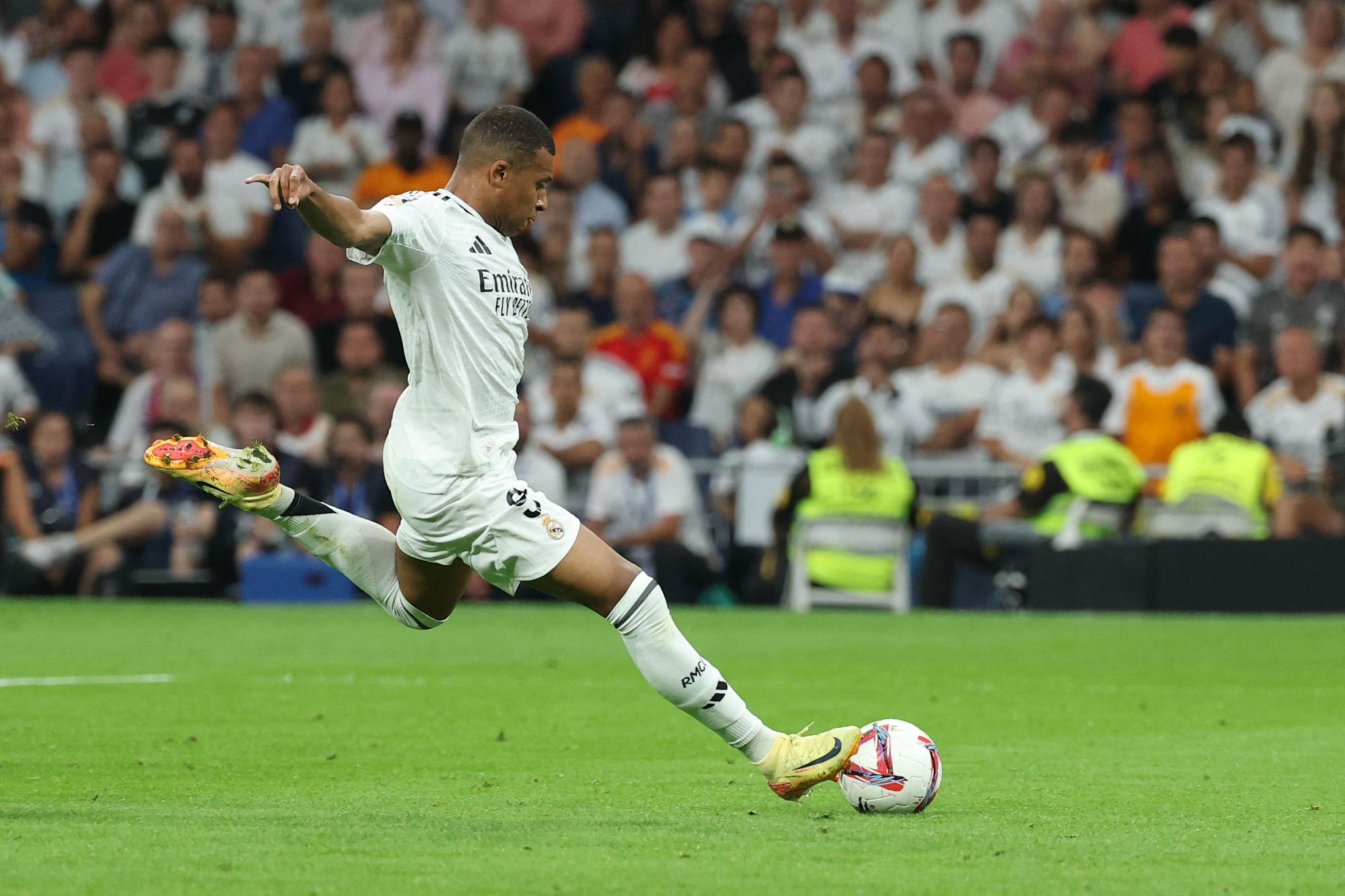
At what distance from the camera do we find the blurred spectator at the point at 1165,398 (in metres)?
16.7

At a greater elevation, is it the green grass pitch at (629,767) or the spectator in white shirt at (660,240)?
the spectator in white shirt at (660,240)

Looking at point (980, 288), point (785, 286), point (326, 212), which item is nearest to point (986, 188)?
point (980, 288)

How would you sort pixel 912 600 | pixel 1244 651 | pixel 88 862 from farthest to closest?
pixel 912 600
pixel 1244 651
pixel 88 862

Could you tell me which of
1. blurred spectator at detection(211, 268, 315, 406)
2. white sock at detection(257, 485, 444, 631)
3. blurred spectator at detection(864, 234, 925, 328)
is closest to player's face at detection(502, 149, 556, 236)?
white sock at detection(257, 485, 444, 631)

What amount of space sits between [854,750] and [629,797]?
763mm

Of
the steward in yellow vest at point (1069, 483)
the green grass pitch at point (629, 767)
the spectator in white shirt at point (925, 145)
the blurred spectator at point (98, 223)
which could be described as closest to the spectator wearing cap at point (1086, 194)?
the spectator in white shirt at point (925, 145)

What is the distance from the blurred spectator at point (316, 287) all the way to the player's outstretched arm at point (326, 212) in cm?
1336

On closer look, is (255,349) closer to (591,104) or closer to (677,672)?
(591,104)

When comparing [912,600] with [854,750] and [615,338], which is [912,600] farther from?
[854,750]

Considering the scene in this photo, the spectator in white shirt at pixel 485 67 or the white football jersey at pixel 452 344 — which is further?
the spectator in white shirt at pixel 485 67

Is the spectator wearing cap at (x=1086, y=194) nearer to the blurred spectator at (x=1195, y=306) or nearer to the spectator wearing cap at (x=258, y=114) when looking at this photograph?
the blurred spectator at (x=1195, y=306)

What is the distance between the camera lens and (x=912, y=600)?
17297mm

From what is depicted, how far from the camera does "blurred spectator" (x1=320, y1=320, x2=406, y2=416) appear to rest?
1827 cm

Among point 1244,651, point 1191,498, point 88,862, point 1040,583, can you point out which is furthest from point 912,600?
point 88,862
